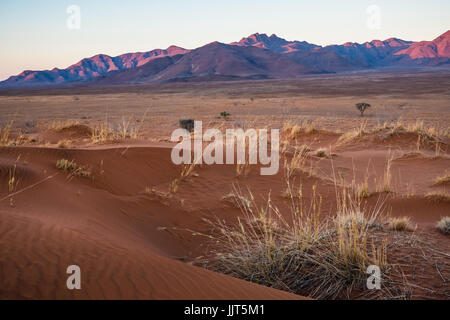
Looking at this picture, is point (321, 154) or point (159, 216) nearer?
point (159, 216)

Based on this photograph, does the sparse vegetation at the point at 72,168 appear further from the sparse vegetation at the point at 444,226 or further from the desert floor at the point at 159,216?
the sparse vegetation at the point at 444,226

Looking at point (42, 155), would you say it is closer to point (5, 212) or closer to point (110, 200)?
point (110, 200)

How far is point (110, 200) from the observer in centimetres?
555

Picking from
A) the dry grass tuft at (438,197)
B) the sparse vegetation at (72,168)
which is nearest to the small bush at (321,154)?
the dry grass tuft at (438,197)

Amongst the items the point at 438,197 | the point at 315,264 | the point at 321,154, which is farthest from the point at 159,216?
the point at 321,154

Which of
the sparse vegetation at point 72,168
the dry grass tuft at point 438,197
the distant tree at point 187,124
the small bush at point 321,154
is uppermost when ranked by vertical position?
the distant tree at point 187,124

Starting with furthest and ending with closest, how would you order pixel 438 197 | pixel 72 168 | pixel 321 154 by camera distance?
1. pixel 321 154
2. pixel 72 168
3. pixel 438 197

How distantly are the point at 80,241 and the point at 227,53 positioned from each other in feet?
506

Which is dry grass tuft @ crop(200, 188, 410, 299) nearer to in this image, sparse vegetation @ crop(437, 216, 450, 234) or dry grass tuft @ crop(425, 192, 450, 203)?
sparse vegetation @ crop(437, 216, 450, 234)

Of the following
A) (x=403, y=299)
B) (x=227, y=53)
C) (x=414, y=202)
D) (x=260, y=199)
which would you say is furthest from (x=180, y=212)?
(x=227, y=53)

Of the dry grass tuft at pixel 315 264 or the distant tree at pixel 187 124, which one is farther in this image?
the distant tree at pixel 187 124

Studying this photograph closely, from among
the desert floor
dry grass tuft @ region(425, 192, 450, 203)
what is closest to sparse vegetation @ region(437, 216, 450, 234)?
the desert floor

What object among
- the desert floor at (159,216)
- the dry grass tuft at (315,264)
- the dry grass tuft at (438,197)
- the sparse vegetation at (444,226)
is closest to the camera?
the desert floor at (159,216)

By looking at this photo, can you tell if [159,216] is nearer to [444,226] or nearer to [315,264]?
[315,264]
